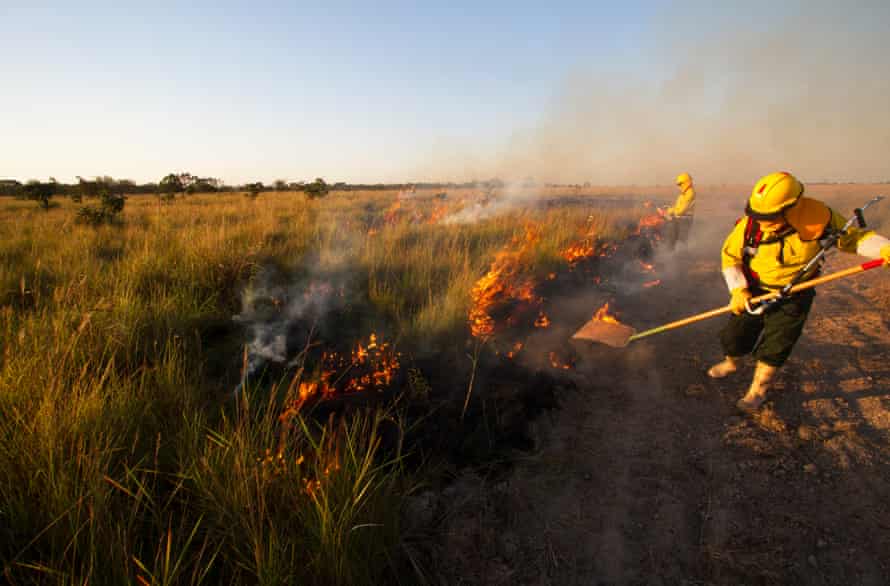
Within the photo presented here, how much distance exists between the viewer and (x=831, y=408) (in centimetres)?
363

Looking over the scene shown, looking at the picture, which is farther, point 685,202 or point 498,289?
point 685,202

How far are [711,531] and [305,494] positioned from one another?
8.17 ft

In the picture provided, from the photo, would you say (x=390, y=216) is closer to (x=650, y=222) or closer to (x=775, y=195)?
(x=650, y=222)

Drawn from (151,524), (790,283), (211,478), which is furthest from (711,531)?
(151,524)

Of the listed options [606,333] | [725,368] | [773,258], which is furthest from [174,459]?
[725,368]

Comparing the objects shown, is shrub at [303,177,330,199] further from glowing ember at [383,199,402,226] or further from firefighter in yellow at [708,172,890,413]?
firefighter in yellow at [708,172,890,413]

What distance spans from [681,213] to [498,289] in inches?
292

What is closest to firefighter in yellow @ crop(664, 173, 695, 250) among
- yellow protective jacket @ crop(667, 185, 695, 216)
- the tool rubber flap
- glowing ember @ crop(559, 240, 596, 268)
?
yellow protective jacket @ crop(667, 185, 695, 216)

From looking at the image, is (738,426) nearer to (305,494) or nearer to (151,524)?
(305,494)

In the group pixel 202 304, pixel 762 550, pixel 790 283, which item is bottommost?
pixel 762 550

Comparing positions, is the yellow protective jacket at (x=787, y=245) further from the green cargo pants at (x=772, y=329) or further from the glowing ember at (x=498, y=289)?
the glowing ember at (x=498, y=289)

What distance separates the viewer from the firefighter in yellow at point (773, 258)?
10.6ft

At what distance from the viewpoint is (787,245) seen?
11.4 ft

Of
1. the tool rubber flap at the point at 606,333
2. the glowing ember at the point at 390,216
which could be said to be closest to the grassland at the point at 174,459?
the tool rubber flap at the point at 606,333
